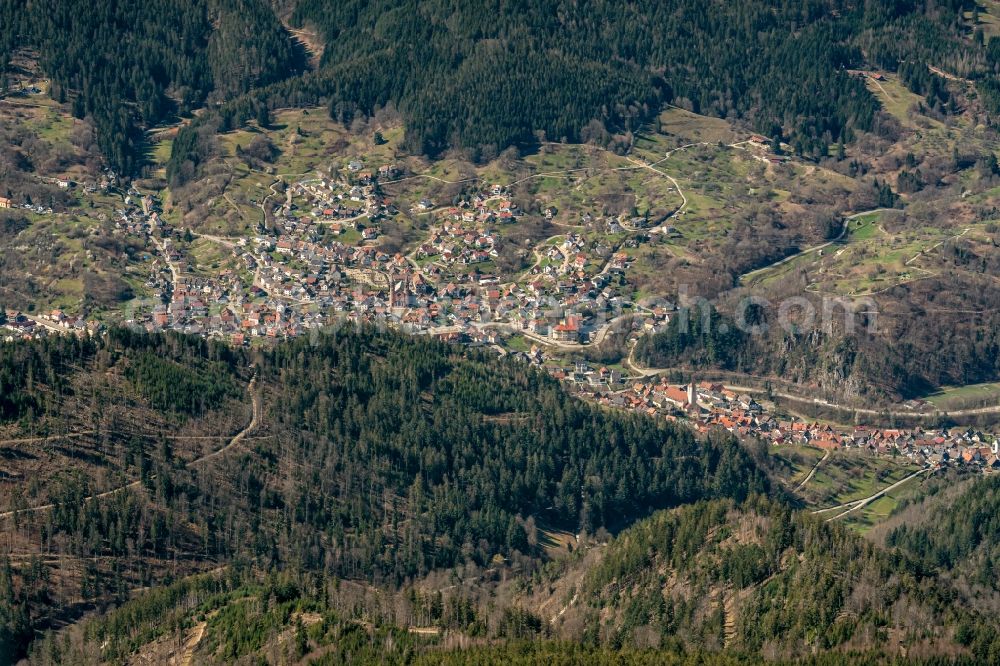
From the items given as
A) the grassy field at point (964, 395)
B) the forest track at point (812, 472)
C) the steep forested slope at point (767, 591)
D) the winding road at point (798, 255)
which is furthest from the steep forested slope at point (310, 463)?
the winding road at point (798, 255)

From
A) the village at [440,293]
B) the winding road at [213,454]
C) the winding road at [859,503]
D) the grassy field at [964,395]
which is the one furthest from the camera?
the grassy field at [964,395]

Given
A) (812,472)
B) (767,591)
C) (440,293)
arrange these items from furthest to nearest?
(440,293), (812,472), (767,591)

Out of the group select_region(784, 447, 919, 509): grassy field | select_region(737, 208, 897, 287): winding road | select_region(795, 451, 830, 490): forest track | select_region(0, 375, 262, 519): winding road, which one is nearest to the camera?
select_region(0, 375, 262, 519): winding road

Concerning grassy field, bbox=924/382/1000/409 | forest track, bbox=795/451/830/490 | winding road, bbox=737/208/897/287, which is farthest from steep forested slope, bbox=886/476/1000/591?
winding road, bbox=737/208/897/287

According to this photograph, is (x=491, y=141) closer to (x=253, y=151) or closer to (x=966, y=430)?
(x=253, y=151)

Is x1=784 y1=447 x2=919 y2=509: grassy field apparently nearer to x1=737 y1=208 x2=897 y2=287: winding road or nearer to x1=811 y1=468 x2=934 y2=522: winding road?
x1=811 y1=468 x2=934 y2=522: winding road

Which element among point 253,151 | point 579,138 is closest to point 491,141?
point 579,138

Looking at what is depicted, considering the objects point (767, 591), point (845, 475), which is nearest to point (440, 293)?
point (845, 475)

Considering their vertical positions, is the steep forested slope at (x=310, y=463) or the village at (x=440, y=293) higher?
the steep forested slope at (x=310, y=463)

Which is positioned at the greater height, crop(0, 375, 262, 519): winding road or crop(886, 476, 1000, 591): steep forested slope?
crop(0, 375, 262, 519): winding road

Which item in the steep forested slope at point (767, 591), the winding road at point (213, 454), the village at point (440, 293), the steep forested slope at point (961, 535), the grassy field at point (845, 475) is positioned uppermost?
the steep forested slope at point (767, 591)

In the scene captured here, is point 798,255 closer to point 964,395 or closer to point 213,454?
point 964,395

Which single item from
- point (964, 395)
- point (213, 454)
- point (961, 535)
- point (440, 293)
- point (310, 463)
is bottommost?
point (440, 293)

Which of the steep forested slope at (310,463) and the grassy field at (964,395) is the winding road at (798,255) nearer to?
the grassy field at (964,395)
